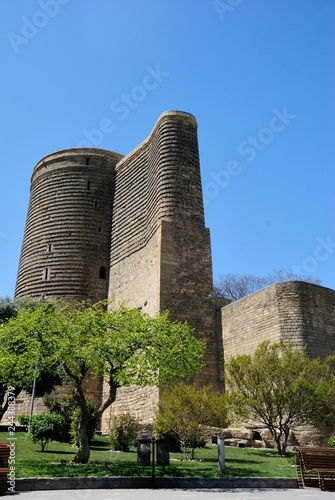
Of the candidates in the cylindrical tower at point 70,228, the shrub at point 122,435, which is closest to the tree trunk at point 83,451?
the shrub at point 122,435

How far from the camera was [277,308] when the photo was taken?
1678cm

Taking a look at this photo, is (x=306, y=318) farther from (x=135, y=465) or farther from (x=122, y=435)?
(x=135, y=465)

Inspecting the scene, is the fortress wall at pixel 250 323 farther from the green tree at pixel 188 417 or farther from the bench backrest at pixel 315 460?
the bench backrest at pixel 315 460

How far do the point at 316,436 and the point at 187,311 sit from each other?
19.9ft

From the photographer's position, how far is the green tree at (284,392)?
13125 millimetres

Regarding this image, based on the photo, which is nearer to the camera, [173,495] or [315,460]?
[173,495]

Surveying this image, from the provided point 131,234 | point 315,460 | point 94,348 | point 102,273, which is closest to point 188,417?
point 94,348

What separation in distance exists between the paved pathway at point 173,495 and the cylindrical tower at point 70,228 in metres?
17.1

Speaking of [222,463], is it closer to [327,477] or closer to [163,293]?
[327,477]

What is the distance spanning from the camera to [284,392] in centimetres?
1333

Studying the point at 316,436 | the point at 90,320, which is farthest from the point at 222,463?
the point at 316,436

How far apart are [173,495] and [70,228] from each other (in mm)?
19680

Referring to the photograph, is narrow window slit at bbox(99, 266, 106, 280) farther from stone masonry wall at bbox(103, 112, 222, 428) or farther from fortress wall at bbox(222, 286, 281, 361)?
fortress wall at bbox(222, 286, 281, 361)

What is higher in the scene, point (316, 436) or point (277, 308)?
point (277, 308)
